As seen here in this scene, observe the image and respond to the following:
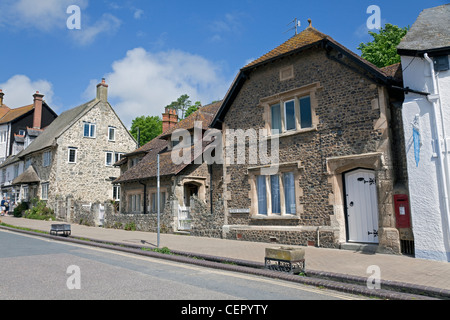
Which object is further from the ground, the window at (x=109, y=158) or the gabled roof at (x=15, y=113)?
the gabled roof at (x=15, y=113)

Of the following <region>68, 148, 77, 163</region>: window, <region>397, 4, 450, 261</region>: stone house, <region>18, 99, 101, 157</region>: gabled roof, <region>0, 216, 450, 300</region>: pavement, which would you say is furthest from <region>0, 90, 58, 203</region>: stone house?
<region>397, 4, 450, 261</region>: stone house

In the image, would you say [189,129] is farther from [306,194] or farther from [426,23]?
[426,23]

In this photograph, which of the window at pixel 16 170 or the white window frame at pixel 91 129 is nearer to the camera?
the white window frame at pixel 91 129

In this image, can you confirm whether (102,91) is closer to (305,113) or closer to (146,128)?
(146,128)

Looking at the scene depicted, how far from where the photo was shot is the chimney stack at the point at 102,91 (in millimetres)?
34750

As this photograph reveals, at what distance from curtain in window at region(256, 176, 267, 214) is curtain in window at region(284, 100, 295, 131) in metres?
2.40

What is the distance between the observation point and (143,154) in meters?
27.4

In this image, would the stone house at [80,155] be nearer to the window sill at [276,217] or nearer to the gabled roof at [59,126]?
the gabled roof at [59,126]

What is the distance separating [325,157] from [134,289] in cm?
853

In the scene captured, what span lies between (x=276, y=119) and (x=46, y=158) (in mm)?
26598

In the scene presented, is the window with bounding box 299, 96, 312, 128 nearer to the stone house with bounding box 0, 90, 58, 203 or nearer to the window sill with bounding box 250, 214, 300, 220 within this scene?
the window sill with bounding box 250, 214, 300, 220

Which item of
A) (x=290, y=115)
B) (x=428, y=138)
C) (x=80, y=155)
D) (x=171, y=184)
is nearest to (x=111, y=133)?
(x=80, y=155)

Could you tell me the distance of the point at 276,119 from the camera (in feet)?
48.2

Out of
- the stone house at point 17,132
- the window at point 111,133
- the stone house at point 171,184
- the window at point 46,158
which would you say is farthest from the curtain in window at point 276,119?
the stone house at point 17,132
